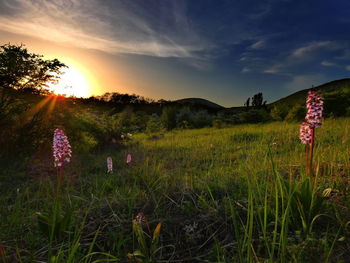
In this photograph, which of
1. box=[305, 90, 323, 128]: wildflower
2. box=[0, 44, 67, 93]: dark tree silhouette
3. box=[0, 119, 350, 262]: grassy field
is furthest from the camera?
box=[0, 44, 67, 93]: dark tree silhouette

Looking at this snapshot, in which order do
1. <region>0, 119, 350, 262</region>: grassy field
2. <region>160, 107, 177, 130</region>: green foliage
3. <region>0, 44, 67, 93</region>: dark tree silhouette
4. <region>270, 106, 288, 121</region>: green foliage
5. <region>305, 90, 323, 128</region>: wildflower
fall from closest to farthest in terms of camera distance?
<region>0, 119, 350, 262</region>: grassy field < <region>305, 90, 323, 128</region>: wildflower < <region>0, 44, 67, 93</region>: dark tree silhouette < <region>270, 106, 288, 121</region>: green foliage < <region>160, 107, 177, 130</region>: green foliage

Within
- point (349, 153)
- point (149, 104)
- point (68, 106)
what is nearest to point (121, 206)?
point (349, 153)

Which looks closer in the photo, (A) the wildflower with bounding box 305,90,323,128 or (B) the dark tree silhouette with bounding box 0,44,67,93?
(A) the wildflower with bounding box 305,90,323,128

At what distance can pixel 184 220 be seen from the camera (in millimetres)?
2416

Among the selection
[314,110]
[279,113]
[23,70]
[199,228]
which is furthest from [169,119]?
[199,228]

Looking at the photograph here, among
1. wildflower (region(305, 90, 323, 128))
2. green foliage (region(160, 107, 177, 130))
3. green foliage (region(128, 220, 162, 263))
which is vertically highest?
wildflower (region(305, 90, 323, 128))

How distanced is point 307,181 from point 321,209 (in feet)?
1.04

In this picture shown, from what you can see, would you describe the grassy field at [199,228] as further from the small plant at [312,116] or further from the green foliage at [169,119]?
the green foliage at [169,119]

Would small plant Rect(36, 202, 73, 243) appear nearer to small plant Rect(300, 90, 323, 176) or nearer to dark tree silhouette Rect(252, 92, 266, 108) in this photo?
small plant Rect(300, 90, 323, 176)

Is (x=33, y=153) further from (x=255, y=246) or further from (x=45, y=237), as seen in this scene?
(x=255, y=246)

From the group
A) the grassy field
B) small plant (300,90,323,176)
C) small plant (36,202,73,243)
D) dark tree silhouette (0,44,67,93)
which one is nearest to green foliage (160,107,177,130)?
dark tree silhouette (0,44,67,93)

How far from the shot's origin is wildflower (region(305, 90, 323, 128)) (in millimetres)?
2398

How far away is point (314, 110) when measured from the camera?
243cm

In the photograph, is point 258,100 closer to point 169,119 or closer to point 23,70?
point 169,119
